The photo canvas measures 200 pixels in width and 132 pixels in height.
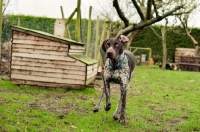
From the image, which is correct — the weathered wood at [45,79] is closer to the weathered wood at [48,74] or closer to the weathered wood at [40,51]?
the weathered wood at [48,74]

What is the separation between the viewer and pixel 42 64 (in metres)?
9.88

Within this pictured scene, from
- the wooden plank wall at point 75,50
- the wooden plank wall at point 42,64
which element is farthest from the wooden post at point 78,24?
the wooden plank wall at point 42,64

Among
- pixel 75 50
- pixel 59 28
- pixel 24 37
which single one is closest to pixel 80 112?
pixel 75 50

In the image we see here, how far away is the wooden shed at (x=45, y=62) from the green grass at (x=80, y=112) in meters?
0.33

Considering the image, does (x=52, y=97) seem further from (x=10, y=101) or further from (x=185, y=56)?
(x=185, y=56)

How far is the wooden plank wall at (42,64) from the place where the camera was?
9.75 metres

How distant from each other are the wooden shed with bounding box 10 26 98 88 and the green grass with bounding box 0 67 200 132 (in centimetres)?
33

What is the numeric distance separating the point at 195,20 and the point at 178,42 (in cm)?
253

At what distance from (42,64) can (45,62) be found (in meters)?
0.11

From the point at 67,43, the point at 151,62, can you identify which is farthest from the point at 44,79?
the point at 151,62

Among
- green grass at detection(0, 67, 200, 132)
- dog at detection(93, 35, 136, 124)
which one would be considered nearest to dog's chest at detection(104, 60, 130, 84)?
dog at detection(93, 35, 136, 124)

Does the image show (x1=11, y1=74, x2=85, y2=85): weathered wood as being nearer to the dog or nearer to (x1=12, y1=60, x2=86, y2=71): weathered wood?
(x1=12, y1=60, x2=86, y2=71): weathered wood

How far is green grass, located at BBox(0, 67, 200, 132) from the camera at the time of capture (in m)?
5.62

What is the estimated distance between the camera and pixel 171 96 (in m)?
10.5
